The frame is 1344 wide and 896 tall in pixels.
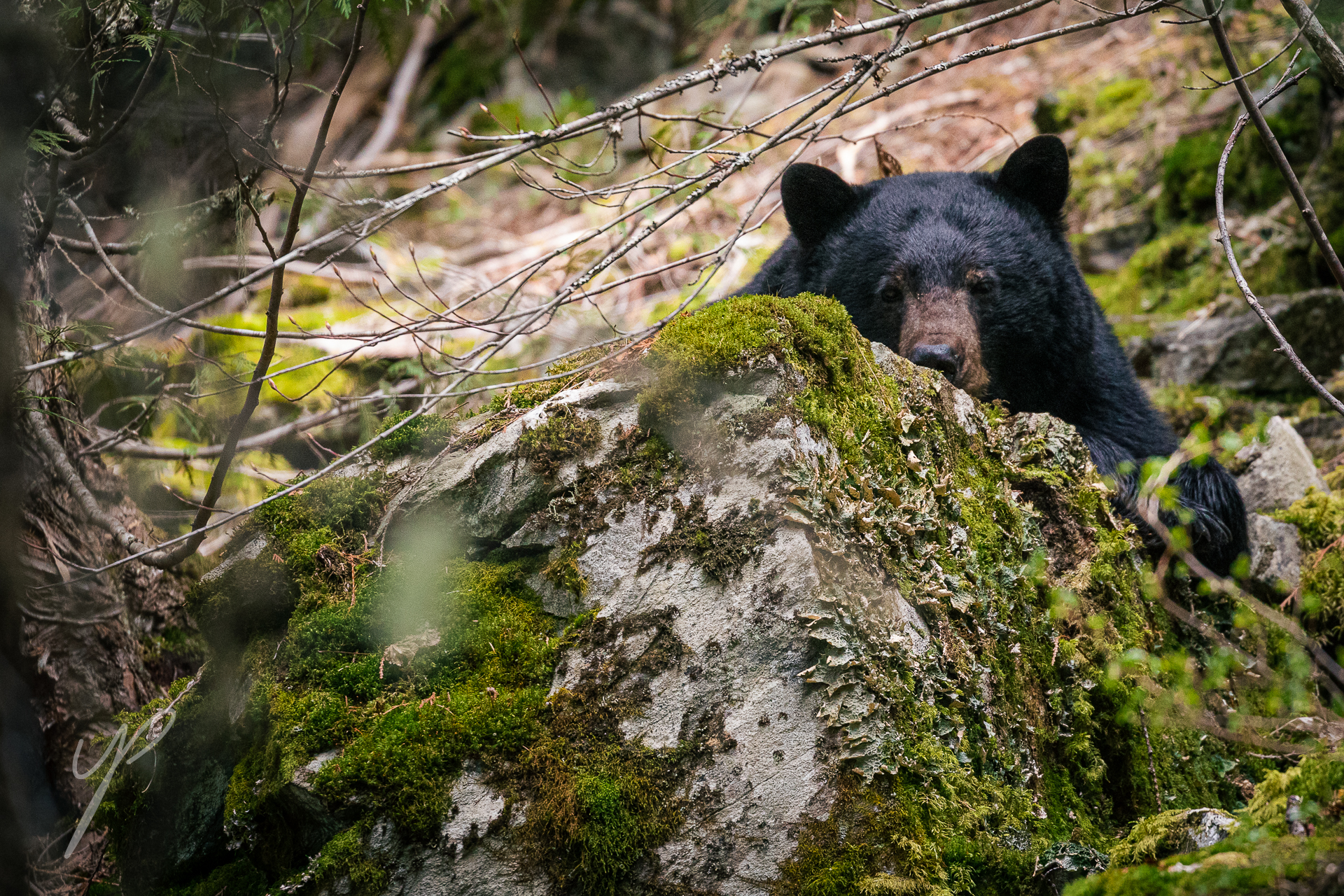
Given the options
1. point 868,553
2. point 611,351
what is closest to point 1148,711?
point 868,553

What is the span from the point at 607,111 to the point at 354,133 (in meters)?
10.1

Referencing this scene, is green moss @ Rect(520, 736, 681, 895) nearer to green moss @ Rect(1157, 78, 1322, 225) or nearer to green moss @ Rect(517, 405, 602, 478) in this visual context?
green moss @ Rect(517, 405, 602, 478)

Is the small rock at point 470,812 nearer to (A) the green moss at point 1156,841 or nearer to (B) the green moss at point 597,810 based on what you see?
(B) the green moss at point 597,810

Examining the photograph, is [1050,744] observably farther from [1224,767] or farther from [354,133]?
[354,133]

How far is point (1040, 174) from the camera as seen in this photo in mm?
4414

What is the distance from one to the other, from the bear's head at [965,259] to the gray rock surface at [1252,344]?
5.42 feet

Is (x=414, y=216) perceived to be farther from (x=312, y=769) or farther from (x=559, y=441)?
(x=312, y=769)

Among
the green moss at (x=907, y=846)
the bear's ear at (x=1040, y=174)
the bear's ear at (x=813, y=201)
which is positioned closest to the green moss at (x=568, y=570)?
the green moss at (x=907, y=846)

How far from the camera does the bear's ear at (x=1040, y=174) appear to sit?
4.31m

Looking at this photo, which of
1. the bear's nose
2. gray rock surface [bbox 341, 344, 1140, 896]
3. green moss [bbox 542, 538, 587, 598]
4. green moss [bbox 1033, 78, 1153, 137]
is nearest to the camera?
gray rock surface [bbox 341, 344, 1140, 896]

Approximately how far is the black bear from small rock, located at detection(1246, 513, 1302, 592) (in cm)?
12

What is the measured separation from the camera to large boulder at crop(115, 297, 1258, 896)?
2223 millimetres

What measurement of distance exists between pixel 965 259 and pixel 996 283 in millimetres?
187

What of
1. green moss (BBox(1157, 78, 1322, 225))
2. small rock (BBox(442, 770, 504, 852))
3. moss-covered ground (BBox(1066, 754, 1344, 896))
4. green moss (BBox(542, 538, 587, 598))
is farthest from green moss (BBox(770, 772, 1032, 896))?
green moss (BBox(1157, 78, 1322, 225))
